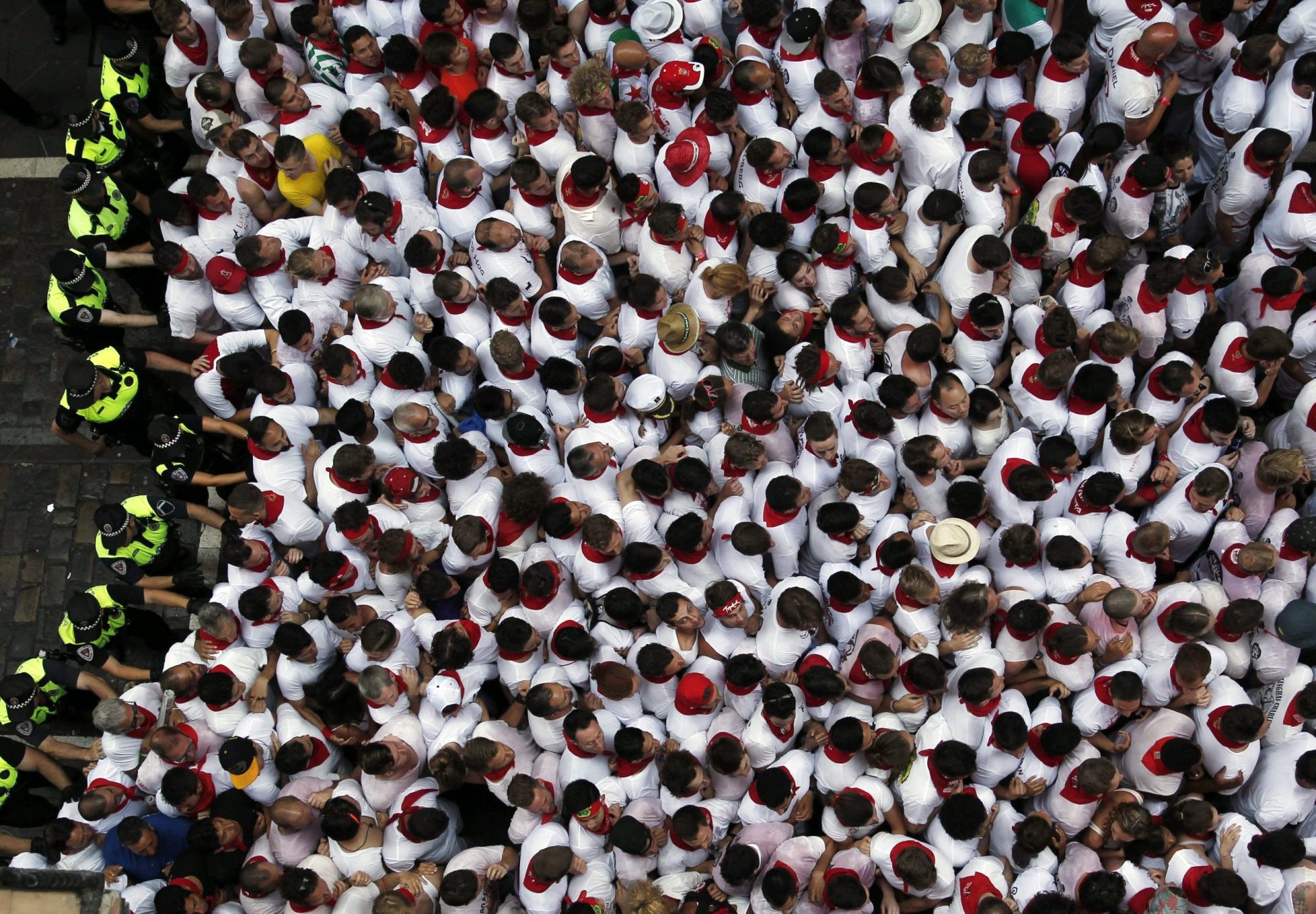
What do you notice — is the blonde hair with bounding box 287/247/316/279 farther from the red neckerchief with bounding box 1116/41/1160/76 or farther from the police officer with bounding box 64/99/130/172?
the red neckerchief with bounding box 1116/41/1160/76

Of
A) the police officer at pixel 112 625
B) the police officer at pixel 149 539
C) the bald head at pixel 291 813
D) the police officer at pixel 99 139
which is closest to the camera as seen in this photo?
the bald head at pixel 291 813

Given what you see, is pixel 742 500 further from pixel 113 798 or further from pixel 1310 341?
pixel 113 798

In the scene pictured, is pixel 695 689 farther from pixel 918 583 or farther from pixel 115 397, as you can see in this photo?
pixel 115 397

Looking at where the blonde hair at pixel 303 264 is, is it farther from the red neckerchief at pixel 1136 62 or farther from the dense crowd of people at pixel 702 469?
the red neckerchief at pixel 1136 62

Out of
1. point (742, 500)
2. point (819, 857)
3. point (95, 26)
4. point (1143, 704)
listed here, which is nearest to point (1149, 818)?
point (1143, 704)

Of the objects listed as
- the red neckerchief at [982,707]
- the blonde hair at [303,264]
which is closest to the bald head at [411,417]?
the blonde hair at [303,264]

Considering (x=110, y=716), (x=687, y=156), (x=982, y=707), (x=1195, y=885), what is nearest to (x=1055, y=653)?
(x=982, y=707)

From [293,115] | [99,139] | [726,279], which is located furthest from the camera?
[99,139]
